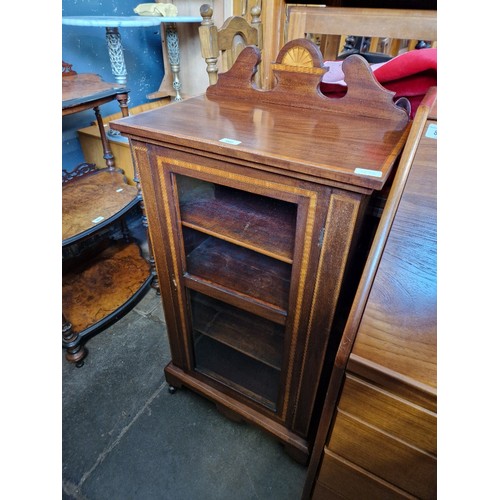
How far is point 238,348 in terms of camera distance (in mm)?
1151

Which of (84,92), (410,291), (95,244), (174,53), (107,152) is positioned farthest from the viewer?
(95,244)

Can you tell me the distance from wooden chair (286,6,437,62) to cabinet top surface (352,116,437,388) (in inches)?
18.0

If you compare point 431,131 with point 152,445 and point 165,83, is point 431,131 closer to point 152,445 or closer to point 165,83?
point 152,445

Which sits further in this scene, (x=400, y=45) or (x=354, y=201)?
(x=400, y=45)

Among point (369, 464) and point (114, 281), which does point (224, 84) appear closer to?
point (369, 464)

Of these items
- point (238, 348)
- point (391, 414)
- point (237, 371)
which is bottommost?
point (237, 371)

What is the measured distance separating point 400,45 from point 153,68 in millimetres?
2635

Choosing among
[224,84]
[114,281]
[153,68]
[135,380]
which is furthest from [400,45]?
[135,380]

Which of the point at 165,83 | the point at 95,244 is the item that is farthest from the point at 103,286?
the point at 165,83

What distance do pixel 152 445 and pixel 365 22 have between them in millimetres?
1584

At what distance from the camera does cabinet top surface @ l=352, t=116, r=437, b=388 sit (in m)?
0.49

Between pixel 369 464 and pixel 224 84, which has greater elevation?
pixel 224 84

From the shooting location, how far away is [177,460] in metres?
1.21

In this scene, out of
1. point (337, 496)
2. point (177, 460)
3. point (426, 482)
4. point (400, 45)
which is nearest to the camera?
point (426, 482)
